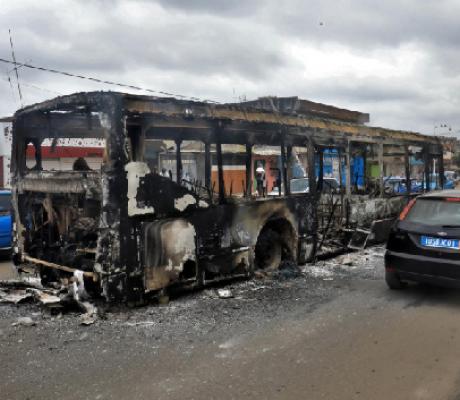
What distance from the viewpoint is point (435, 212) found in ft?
20.1

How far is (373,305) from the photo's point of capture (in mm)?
5910

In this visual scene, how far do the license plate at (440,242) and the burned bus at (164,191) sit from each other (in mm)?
2322

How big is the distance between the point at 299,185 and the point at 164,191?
9.95 ft

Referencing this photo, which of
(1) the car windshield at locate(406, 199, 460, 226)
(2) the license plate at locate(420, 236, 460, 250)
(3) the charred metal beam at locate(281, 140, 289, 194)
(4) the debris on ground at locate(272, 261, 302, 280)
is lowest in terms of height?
(4) the debris on ground at locate(272, 261, 302, 280)

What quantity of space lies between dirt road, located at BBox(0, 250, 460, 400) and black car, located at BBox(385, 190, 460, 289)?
379 millimetres

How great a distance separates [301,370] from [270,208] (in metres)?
3.60

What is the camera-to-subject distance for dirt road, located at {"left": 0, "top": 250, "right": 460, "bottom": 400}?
144 inches

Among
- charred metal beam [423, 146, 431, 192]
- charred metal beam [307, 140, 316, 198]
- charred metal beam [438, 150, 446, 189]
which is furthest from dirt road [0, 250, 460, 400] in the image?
charred metal beam [438, 150, 446, 189]

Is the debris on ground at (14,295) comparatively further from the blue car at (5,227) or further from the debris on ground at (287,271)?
the debris on ground at (287,271)

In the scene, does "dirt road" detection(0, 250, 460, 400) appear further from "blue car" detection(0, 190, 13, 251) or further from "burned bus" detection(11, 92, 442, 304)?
"blue car" detection(0, 190, 13, 251)

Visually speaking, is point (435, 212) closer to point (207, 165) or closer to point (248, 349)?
point (207, 165)

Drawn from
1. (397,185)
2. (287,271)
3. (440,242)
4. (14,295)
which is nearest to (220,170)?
(287,271)

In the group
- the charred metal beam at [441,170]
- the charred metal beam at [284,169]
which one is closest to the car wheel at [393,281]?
the charred metal beam at [284,169]

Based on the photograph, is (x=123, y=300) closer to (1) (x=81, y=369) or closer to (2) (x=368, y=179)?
(1) (x=81, y=369)
